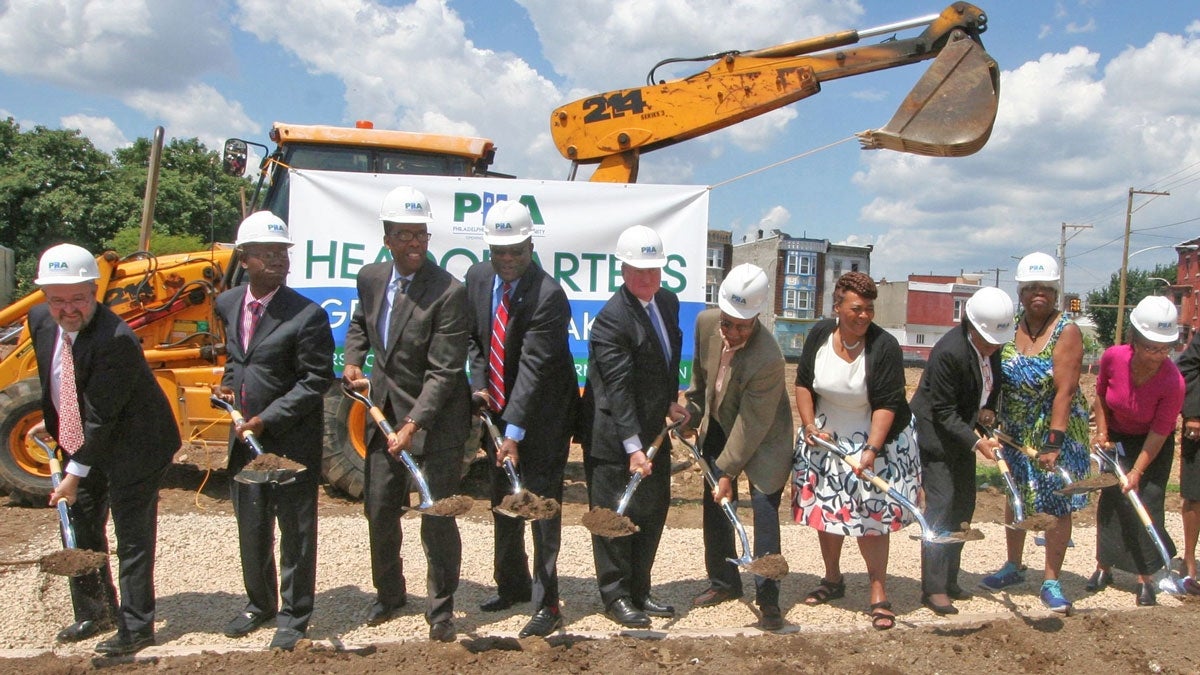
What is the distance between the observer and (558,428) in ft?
14.4

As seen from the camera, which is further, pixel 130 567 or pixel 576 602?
pixel 576 602

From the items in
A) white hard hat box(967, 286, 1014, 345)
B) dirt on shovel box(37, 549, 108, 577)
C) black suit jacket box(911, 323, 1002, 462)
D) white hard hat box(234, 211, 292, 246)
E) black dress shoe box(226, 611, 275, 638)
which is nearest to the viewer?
dirt on shovel box(37, 549, 108, 577)

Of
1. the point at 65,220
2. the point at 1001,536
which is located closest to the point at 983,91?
the point at 1001,536

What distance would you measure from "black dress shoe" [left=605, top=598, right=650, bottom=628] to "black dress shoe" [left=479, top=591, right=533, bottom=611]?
48cm

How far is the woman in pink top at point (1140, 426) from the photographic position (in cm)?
492

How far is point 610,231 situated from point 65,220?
3373 cm

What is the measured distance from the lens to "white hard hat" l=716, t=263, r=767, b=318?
164 inches

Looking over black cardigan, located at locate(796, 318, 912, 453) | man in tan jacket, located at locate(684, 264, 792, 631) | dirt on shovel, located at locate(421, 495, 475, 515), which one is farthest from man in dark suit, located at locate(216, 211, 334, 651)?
black cardigan, located at locate(796, 318, 912, 453)

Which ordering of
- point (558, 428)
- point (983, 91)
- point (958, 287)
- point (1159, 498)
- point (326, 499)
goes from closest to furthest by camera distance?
1. point (558, 428)
2. point (1159, 498)
3. point (983, 91)
4. point (326, 499)
5. point (958, 287)

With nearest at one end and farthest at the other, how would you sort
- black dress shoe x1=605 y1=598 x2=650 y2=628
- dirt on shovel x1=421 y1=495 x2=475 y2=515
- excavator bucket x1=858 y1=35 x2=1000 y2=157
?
dirt on shovel x1=421 y1=495 x2=475 y2=515 → black dress shoe x1=605 y1=598 x2=650 y2=628 → excavator bucket x1=858 y1=35 x2=1000 y2=157

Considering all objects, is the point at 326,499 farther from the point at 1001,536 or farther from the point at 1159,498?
A: the point at 1159,498

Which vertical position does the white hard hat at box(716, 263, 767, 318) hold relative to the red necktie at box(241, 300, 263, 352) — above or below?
above

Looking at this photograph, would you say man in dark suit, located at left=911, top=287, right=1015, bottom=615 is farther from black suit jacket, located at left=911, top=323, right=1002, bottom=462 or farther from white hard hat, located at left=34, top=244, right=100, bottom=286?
white hard hat, located at left=34, top=244, right=100, bottom=286

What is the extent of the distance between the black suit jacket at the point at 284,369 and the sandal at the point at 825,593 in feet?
8.89
